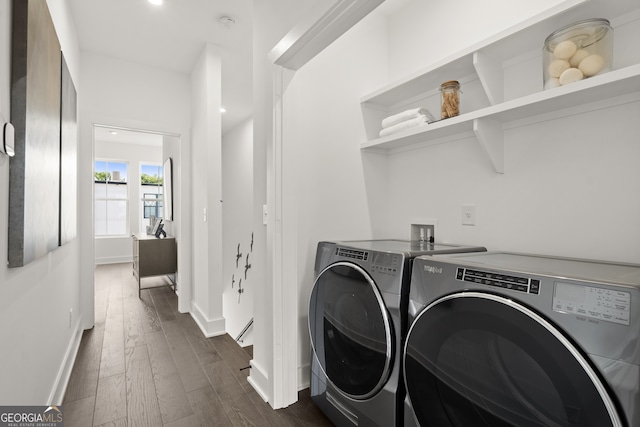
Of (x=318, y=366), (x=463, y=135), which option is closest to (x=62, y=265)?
(x=318, y=366)

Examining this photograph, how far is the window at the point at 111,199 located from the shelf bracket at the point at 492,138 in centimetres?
769

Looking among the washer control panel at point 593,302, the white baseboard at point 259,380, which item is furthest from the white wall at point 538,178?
the white baseboard at point 259,380

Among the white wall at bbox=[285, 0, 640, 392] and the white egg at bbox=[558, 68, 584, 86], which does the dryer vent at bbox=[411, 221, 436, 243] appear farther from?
the white egg at bbox=[558, 68, 584, 86]

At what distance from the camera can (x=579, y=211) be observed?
4.27ft

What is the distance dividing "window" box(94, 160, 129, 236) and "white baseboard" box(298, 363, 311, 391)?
6.82 meters

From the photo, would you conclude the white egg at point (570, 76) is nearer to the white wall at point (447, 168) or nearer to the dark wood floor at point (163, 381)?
the white wall at point (447, 168)

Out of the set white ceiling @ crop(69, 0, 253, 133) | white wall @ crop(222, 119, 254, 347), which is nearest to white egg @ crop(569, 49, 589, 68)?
white ceiling @ crop(69, 0, 253, 133)

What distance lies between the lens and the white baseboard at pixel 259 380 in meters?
1.88

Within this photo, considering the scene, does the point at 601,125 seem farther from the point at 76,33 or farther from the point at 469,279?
the point at 76,33

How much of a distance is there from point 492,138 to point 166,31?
9.29 ft

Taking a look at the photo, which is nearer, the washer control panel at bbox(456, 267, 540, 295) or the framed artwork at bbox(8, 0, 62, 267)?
the washer control panel at bbox(456, 267, 540, 295)

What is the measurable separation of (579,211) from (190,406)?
2.16 meters

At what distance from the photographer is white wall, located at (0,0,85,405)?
1.02 meters

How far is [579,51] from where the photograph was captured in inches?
45.3
